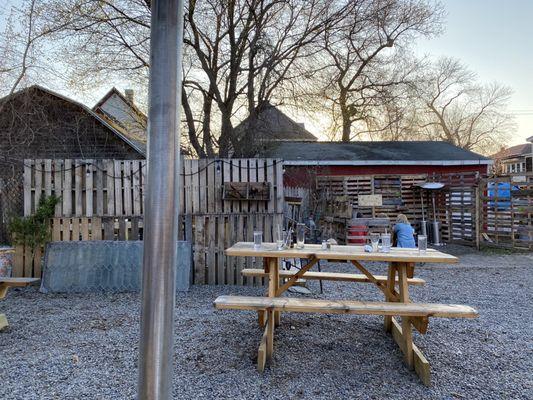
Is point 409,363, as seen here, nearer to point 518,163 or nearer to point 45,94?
point 45,94

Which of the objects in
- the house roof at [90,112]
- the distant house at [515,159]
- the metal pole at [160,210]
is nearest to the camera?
the metal pole at [160,210]

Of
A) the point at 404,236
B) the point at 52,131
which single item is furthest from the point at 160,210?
the point at 52,131

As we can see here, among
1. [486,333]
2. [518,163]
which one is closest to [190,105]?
[486,333]

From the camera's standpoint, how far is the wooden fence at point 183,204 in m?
6.06

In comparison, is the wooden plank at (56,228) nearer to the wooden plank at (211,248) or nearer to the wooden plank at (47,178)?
the wooden plank at (47,178)

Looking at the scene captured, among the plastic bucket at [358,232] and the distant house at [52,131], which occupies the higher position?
the distant house at [52,131]

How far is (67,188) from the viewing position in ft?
20.0

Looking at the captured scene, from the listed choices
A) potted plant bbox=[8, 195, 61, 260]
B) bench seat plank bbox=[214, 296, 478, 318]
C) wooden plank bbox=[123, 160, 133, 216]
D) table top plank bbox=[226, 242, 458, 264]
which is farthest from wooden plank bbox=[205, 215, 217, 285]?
bench seat plank bbox=[214, 296, 478, 318]

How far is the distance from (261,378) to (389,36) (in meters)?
17.9

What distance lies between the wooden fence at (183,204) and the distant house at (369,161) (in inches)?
293

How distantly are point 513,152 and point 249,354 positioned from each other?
5024 centimetres

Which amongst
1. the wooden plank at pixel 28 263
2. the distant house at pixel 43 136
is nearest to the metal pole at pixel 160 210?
the wooden plank at pixel 28 263

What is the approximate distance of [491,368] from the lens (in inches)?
126

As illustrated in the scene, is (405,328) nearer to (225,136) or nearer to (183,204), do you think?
(183,204)
